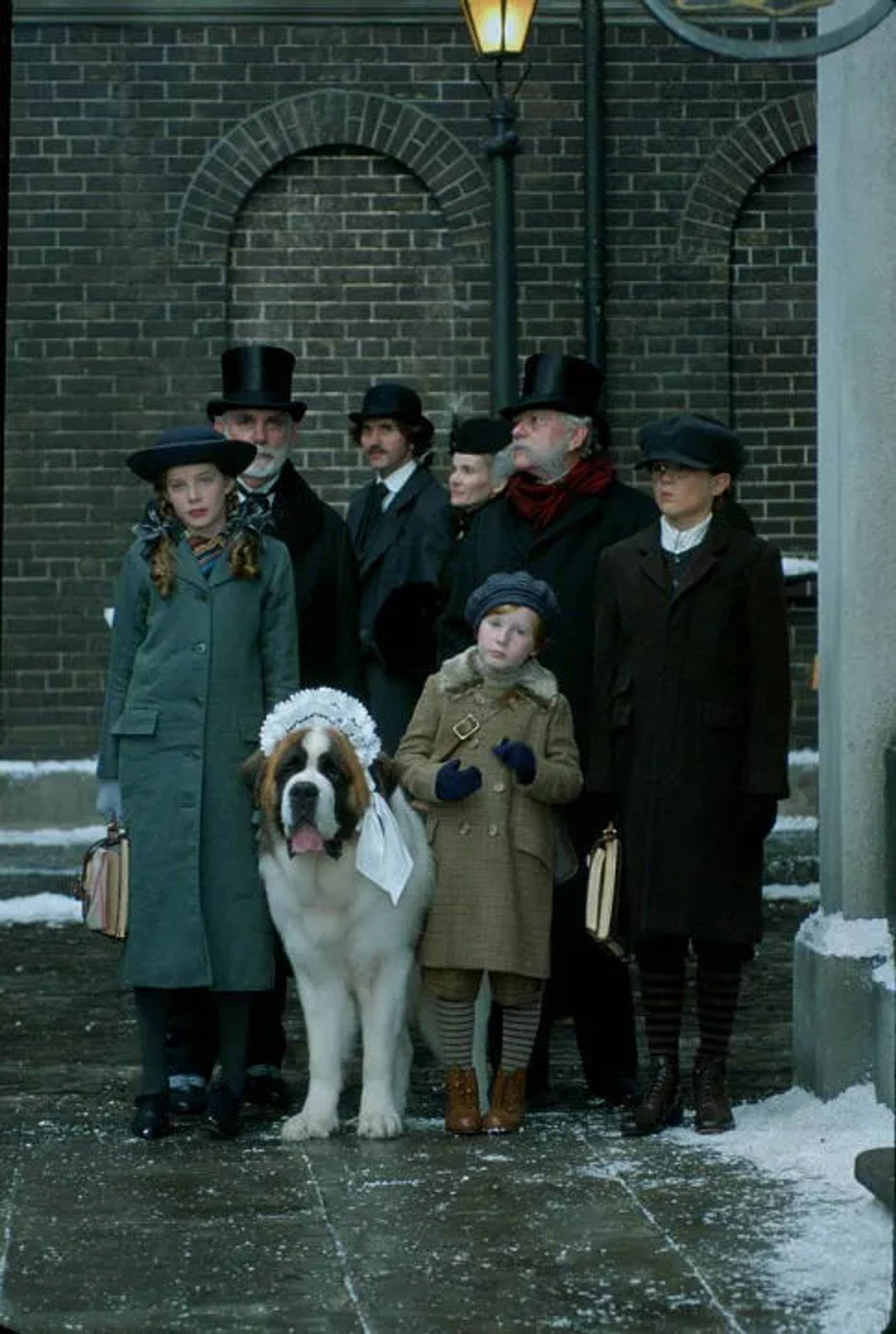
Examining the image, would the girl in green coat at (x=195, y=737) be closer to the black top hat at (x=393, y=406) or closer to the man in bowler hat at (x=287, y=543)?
the man in bowler hat at (x=287, y=543)

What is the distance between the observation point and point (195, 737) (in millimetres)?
8414

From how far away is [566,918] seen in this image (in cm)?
874

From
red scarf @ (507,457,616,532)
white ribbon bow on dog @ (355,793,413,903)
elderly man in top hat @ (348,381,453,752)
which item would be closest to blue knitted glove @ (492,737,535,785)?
white ribbon bow on dog @ (355,793,413,903)

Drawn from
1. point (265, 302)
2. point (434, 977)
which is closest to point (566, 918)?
point (434, 977)

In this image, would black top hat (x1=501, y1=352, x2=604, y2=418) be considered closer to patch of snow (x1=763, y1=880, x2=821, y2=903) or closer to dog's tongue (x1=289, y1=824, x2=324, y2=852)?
dog's tongue (x1=289, y1=824, x2=324, y2=852)

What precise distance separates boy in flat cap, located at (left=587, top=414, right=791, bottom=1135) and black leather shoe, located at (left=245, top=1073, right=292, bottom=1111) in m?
1.17

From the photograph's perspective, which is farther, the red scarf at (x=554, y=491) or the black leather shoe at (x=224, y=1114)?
the red scarf at (x=554, y=491)

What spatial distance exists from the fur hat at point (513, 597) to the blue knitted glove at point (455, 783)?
0.42 metres

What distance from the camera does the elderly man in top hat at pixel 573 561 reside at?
8.80m

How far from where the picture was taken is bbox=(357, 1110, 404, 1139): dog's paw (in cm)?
815

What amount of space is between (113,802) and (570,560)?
4.82 feet

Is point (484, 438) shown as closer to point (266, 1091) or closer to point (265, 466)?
point (265, 466)

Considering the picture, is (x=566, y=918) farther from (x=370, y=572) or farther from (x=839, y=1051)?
(x=370, y=572)

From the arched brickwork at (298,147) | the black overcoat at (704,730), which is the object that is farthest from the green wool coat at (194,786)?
the arched brickwork at (298,147)
